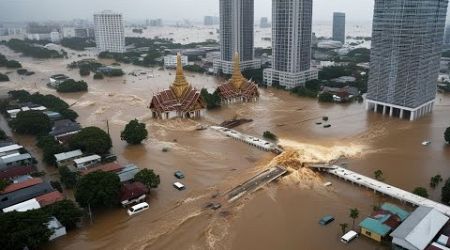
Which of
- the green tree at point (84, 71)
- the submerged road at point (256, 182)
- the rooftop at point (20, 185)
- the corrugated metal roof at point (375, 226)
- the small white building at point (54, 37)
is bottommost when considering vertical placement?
the submerged road at point (256, 182)

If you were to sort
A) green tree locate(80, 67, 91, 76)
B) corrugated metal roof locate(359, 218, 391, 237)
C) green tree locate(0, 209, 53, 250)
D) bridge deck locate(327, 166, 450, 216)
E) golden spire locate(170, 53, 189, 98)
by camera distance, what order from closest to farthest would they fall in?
green tree locate(0, 209, 53, 250), corrugated metal roof locate(359, 218, 391, 237), bridge deck locate(327, 166, 450, 216), golden spire locate(170, 53, 189, 98), green tree locate(80, 67, 91, 76)

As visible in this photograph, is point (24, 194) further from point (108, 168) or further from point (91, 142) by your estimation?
point (91, 142)

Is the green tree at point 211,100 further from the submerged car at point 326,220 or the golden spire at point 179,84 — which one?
the submerged car at point 326,220

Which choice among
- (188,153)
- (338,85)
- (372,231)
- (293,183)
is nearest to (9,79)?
(188,153)

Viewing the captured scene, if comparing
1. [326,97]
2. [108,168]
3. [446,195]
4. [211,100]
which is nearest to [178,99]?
[211,100]

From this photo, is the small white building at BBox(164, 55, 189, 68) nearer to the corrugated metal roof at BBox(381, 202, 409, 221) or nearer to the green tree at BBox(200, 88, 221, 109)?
the green tree at BBox(200, 88, 221, 109)

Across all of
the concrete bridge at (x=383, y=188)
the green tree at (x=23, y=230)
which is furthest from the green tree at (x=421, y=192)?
the green tree at (x=23, y=230)

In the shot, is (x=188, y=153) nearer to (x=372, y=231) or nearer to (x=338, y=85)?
(x=372, y=231)

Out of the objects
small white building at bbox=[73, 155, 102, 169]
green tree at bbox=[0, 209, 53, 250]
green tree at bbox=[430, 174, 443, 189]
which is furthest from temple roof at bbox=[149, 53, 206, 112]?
green tree at bbox=[430, 174, 443, 189]
